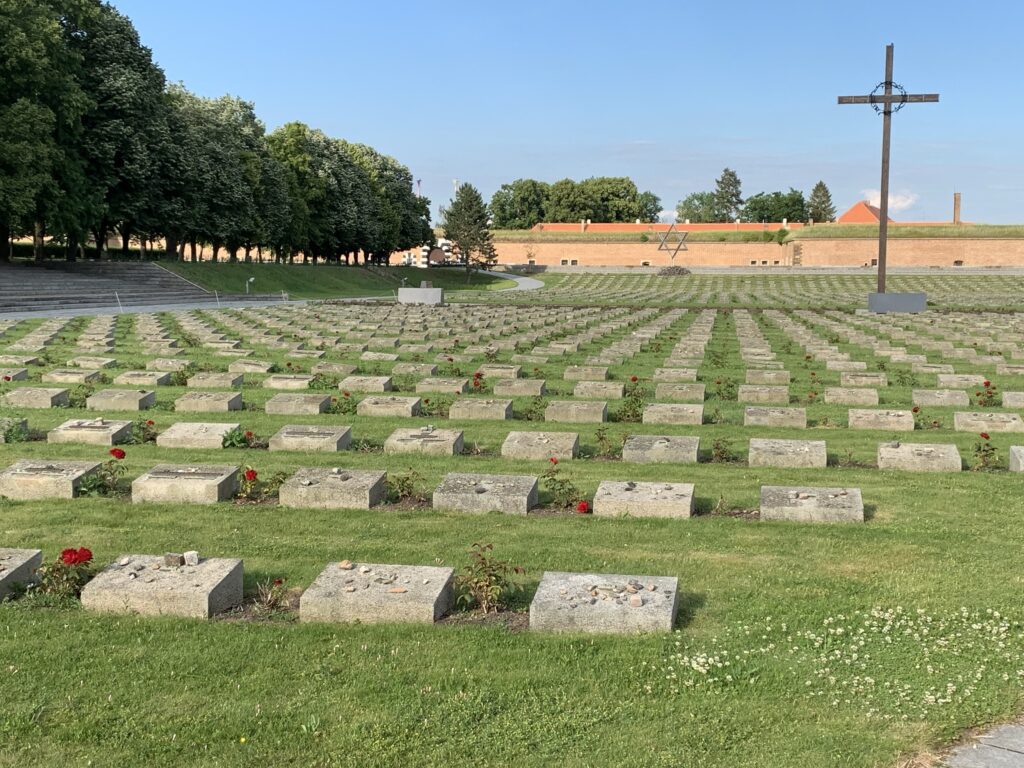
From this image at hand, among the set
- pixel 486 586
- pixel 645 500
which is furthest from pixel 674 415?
pixel 486 586

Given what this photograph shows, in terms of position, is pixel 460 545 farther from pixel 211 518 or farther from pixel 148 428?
pixel 148 428

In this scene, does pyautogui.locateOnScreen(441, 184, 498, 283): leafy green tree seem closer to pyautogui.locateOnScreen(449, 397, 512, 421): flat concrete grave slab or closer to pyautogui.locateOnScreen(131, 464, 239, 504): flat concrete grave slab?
pyautogui.locateOnScreen(449, 397, 512, 421): flat concrete grave slab

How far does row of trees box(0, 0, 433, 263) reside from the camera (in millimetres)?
33500

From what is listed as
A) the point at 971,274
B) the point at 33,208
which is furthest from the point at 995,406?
the point at 971,274

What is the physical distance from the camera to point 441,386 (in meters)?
13.3

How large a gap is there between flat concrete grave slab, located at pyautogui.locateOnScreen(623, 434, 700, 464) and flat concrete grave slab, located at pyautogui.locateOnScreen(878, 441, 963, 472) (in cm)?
171

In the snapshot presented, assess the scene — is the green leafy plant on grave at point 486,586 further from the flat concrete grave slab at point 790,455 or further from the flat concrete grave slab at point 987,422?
the flat concrete grave slab at point 987,422

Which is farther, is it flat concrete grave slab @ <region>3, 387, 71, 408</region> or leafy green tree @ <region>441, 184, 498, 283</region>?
leafy green tree @ <region>441, 184, 498, 283</region>

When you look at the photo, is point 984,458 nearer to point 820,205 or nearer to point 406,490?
point 406,490

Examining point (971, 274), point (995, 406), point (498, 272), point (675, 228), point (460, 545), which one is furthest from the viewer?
point (675, 228)

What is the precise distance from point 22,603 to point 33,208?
32411 mm

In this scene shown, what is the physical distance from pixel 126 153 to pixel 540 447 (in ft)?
121

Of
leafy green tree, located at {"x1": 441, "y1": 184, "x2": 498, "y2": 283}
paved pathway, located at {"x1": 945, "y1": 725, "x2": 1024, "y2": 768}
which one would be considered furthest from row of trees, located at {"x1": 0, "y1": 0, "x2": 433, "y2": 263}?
paved pathway, located at {"x1": 945, "y1": 725, "x2": 1024, "y2": 768}

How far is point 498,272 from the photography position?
80062 millimetres
